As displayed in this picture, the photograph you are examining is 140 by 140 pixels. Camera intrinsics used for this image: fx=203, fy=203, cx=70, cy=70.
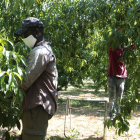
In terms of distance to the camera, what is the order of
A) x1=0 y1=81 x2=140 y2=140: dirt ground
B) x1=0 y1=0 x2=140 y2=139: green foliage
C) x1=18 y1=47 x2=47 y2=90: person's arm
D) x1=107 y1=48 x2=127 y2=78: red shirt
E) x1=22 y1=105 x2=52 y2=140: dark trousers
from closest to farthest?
x1=18 y1=47 x2=47 y2=90: person's arm
x1=22 y1=105 x2=52 y2=140: dark trousers
x1=0 y1=0 x2=140 y2=139: green foliage
x1=107 y1=48 x2=127 y2=78: red shirt
x1=0 y1=81 x2=140 y2=140: dirt ground

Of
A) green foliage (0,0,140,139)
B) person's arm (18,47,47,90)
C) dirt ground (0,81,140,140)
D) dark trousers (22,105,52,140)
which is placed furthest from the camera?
dirt ground (0,81,140,140)

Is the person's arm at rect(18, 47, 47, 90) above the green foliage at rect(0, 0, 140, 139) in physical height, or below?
below

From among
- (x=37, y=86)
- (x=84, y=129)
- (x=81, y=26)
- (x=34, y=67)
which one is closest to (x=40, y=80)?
(x=37, y=86)

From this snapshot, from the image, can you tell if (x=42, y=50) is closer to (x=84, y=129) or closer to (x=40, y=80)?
(x=40, y=80)

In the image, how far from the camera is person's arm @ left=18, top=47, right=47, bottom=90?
1.69m

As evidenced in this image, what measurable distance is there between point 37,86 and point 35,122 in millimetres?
327

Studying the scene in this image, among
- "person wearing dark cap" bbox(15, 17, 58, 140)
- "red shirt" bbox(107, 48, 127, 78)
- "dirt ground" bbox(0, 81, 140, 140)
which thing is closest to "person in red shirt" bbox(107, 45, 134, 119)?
"red shirt" bbox(107, 48, 127, 78)

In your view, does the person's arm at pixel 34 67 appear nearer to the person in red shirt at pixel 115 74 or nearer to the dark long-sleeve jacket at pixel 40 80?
the dark long-sleeve jacket at pixel 40 80

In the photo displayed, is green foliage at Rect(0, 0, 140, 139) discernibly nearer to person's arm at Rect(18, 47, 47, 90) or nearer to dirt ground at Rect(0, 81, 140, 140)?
person's arm at Rect(18, 47, 47, 90)

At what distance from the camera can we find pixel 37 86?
1794 millimetres

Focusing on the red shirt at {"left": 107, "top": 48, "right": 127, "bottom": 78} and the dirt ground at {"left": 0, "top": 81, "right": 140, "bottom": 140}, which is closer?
the red shirt at {"left": 107, "top": 48, "right": 127, "bottom": 78}

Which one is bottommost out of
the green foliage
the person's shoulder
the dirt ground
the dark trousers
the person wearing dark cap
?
the dirt ground

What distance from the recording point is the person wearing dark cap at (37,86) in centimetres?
172

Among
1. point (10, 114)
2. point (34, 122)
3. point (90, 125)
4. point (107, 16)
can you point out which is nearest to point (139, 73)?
point (107, 16)
